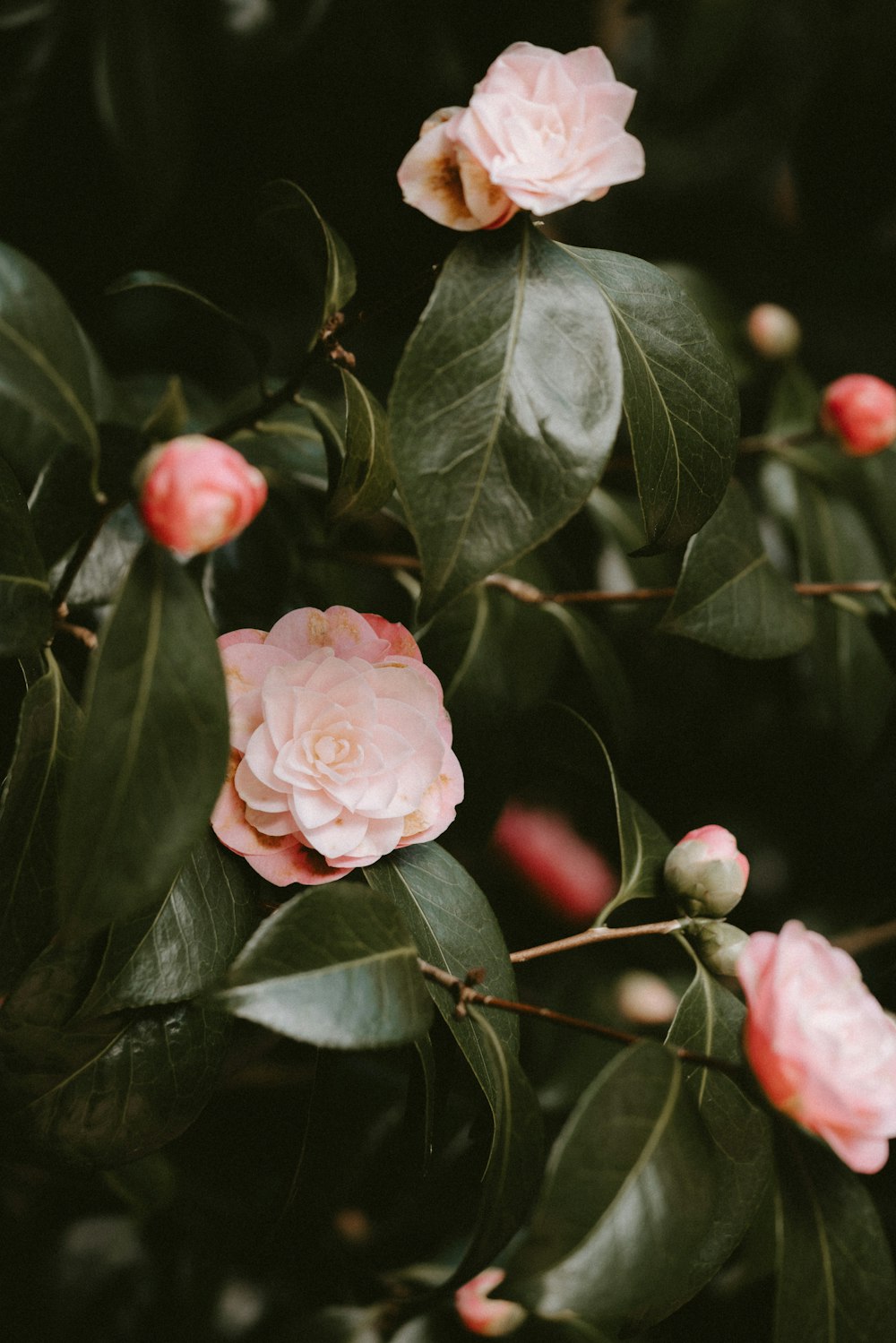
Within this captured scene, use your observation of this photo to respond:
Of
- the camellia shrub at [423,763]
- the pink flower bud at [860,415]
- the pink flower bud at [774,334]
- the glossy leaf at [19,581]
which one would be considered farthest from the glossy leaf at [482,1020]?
the pink flower bud at [774,334]

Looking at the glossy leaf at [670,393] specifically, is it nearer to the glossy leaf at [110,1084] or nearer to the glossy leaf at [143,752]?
the glossy leaf at [143,752]

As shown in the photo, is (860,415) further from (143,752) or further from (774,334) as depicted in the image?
(143,752)

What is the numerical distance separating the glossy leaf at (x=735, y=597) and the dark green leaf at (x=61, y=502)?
38 centimetres

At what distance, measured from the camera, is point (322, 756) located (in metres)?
0.49

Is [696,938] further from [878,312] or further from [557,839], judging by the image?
[878,312]

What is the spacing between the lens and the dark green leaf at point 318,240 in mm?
530

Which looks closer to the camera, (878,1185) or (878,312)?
(878,1185)

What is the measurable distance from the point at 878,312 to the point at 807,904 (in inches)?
31.7

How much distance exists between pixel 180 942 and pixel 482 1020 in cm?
15

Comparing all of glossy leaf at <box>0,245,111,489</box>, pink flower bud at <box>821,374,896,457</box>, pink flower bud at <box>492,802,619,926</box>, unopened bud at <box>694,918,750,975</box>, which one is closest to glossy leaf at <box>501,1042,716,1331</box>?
unopened bud at <box>694,918,750,975</box>

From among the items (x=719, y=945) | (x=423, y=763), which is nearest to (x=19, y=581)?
(x=423, y=763)

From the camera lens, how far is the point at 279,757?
48 centimetres

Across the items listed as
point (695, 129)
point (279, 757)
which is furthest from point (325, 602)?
point (695, 129)

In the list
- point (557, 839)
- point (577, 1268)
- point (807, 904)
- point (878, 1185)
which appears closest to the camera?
point (577, 1268)
